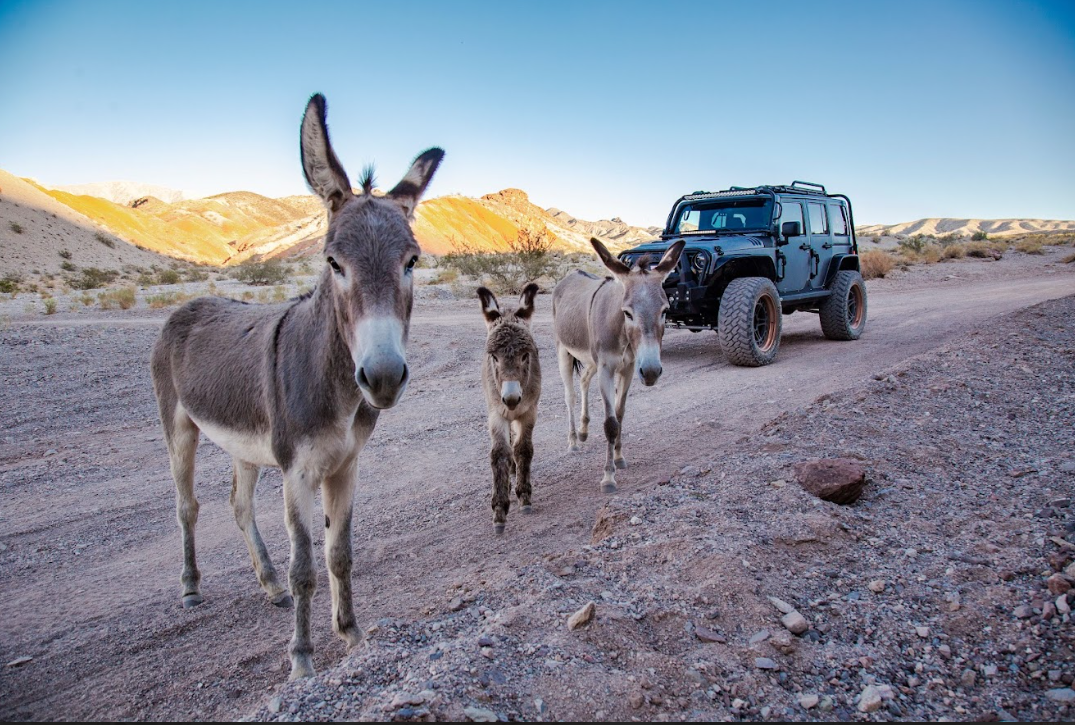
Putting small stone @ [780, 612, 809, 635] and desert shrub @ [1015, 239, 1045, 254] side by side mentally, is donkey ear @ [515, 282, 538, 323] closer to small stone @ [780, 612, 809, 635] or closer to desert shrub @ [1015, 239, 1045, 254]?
small stone @ [780, 612, 809, 635]

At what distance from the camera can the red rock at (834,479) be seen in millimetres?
4090

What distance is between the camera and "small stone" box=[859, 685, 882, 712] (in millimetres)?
2236

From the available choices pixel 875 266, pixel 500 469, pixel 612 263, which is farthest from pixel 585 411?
pixel 875 266

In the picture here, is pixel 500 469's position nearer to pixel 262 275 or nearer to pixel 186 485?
pixel 186 485

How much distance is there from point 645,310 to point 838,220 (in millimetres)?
10405

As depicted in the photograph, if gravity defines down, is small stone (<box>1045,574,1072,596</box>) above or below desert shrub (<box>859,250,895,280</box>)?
below

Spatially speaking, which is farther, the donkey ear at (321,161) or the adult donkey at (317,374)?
the donkey ear at (321,161)

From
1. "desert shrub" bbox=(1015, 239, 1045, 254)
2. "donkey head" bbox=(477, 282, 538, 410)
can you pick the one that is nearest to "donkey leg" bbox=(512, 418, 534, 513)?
"donkey head" bbox=(477, 282, 538, 410)

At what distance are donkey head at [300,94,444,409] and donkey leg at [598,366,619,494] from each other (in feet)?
11.3

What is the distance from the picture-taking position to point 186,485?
4.25 m

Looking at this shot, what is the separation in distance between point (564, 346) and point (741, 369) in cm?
401

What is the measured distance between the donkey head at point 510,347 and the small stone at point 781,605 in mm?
2436

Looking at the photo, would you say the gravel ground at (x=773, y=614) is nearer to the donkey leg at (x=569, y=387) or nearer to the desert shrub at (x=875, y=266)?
the donkey leg at (x=569, y=387)

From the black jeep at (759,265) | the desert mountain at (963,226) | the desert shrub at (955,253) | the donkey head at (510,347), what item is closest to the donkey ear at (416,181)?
the donkey head at (510,347)
